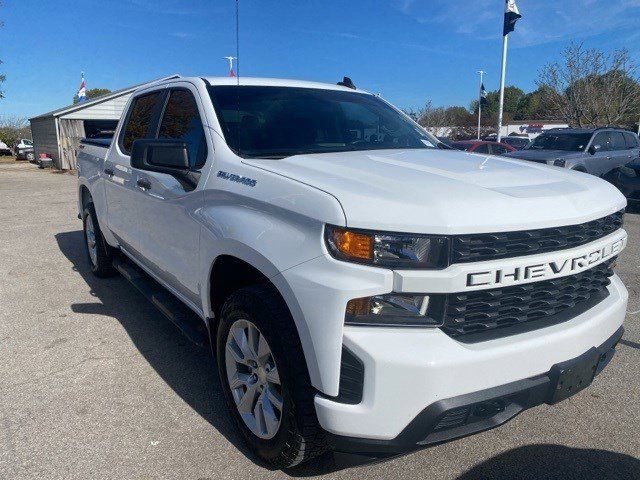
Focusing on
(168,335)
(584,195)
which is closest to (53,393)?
(168,335)

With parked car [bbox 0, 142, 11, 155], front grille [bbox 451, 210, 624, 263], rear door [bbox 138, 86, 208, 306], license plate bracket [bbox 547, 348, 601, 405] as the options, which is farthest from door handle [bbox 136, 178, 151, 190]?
parked car [bbox 0, 142, 11, 155]

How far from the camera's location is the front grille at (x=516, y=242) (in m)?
1.89

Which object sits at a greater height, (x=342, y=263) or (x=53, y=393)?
(x=342, y=263)

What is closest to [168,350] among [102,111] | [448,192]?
[448,192]

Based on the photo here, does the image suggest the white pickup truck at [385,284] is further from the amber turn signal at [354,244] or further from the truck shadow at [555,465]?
the truck shadow at [555,465]

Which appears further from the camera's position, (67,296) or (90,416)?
(67,296)

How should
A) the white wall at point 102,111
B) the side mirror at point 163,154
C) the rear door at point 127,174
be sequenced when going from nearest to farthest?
1. the side mirror at point 163,154
2. the rear door at point 127,174
3. the white wall at point 102,111

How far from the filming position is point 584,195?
231cm

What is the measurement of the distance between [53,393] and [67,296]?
2173 millimetres

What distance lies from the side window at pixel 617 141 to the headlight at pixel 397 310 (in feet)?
41.1

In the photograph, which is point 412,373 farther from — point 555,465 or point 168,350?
point 168,350

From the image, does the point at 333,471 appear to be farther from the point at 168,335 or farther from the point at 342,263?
the point at 168,335

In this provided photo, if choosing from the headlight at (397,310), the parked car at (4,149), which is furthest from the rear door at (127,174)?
the parked car at (4,149)

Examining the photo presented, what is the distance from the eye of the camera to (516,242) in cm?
199
